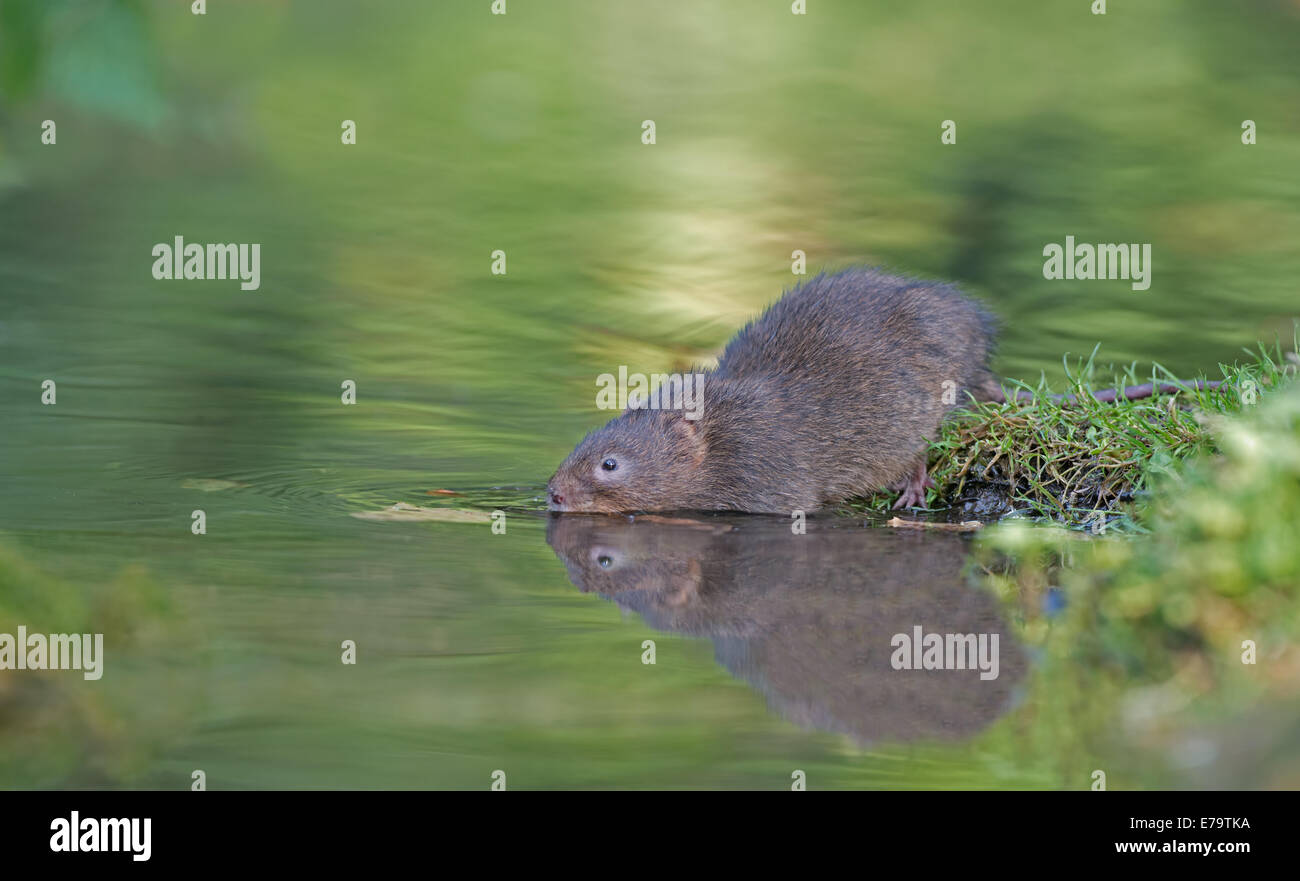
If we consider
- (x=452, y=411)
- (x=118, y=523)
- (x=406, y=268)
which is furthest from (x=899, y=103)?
(x=118, y=523)

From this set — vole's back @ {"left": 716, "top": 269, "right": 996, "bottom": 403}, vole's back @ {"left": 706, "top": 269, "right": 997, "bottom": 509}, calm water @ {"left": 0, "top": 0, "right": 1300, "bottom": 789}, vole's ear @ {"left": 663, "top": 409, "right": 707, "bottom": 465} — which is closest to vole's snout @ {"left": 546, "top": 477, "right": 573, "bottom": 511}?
calm water @ {"left": 0, "top": 0, "right": 1300, "bottom": 789}

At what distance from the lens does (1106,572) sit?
5301mm

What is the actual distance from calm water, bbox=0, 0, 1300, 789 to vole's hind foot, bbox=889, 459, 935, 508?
586mm

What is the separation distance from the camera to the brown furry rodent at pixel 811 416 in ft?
26.8

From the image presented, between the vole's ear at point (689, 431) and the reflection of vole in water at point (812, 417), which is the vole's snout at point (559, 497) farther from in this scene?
the vole's ear at point (689, 431)

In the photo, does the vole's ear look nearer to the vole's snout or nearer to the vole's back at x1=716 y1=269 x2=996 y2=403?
the vole's back at x1=716 y1=269 x2=996 y2=403

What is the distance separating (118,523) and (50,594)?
4.64 ft

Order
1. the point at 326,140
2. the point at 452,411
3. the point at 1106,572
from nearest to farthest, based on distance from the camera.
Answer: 1. the point at 1106,572
2. the point at 452,411
3. the point at 326,140

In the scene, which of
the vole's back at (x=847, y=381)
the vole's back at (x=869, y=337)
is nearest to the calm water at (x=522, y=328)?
the vole's back at (x=847, y=381)

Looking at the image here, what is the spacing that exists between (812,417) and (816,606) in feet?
7.42

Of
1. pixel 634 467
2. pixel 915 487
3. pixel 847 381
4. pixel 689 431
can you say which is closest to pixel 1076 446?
pixel 915 487

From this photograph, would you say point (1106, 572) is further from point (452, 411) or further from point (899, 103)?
point (899, 103)

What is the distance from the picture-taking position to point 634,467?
8.18m

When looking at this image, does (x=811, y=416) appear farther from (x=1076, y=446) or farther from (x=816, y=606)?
(x=816, y=606)
